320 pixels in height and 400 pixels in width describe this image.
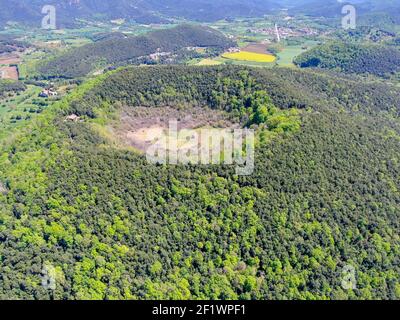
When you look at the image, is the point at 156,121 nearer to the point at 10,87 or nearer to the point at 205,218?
the point at 205,218

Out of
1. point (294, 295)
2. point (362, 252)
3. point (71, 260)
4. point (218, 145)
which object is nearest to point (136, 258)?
point (71, 260)

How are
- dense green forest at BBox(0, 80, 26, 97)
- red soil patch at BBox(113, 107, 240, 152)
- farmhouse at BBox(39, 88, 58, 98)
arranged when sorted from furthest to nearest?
dense green forest at BBox(0, 80, 26, 97) → farmhouse at BBox(39, 88, 58, 98) → red soil patch at BBox(113, 107, 240, 152)

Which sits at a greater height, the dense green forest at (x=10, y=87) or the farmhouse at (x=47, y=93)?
the dense green forest at (x=10, y=87)

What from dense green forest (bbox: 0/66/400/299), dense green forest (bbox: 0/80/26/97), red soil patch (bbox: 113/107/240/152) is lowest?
dense green forest (bbox: 0/66/400/299)

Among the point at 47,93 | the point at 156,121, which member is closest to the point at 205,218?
the point at 156,121

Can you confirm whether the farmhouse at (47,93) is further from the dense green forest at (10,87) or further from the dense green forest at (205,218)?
the dense green forest at (205,218)

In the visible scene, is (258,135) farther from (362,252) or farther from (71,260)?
(71,260)

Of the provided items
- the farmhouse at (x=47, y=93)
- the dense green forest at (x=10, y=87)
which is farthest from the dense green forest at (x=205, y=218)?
the dense green forest at (x=10, y=87)

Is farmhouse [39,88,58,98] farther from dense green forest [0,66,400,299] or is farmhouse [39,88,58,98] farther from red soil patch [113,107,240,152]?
dense green forest [0,66,400,299]

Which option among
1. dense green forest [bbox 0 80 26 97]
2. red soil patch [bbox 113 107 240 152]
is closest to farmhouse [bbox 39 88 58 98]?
dense green forest [bbox 0 80 26 97]
